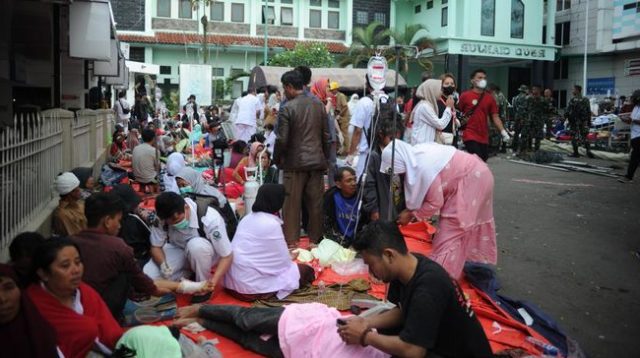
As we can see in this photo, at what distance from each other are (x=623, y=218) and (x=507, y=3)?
2469 cm

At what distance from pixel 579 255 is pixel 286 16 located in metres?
30.7

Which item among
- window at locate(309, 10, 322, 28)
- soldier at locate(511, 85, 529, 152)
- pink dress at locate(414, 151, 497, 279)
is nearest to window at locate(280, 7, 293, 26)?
window at locate(309, 10, 322, 28)

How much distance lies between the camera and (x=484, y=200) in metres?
4.54

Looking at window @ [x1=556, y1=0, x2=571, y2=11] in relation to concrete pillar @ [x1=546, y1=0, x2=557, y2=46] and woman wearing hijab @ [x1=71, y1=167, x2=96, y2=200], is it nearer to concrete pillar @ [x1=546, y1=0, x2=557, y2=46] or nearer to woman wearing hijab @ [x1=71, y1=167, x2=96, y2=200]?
concrete pillar @ [x1=546, y1=0, x2=557, y2=46]

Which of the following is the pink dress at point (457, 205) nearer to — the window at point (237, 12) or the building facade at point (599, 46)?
the building facade at point (599, 46)

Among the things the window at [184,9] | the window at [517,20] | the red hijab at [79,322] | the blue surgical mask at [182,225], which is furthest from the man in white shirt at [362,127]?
the window at [184,9]

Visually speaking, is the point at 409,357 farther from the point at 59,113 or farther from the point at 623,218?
the point at 623,218

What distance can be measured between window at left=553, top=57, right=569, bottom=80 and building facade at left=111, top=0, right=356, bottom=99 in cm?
1165

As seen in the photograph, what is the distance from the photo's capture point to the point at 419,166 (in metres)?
4.44

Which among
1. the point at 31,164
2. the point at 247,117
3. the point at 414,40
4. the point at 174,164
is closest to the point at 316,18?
the point at 414,40

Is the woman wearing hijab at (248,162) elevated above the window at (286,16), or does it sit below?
below

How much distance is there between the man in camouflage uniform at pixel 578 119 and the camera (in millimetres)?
13895

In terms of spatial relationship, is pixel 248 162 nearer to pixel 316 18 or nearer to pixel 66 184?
pixel 66 184

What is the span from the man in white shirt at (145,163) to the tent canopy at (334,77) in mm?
11209
